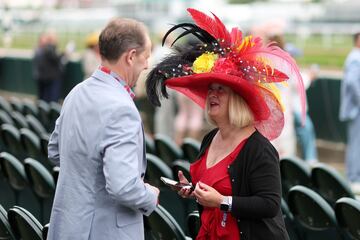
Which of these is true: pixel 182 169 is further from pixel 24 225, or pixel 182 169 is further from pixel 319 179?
pixel 24 225

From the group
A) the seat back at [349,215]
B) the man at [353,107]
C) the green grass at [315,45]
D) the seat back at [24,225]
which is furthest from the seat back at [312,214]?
the green grass at [315,45]

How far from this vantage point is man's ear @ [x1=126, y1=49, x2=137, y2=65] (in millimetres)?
3811

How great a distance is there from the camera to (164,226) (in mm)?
4793

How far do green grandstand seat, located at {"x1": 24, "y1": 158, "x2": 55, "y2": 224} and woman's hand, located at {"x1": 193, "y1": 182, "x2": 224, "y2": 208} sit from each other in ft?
7.10

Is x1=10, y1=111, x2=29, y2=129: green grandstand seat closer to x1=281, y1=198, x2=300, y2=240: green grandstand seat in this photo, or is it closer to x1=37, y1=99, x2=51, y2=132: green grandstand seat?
x1=37, y1=99, x2=51, y2=132: green grandstand seat

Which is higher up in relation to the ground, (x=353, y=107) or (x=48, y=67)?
(x=353, y=107)

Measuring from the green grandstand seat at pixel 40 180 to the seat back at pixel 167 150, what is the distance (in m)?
1.71

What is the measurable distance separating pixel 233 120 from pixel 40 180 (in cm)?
234

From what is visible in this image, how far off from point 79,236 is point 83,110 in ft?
1.61

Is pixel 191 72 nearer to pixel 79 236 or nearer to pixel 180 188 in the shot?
pixel 180 188

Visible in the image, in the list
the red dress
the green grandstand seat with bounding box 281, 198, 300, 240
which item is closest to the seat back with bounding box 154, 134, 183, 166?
the green grandstand seat with bounding box 281, 198, 300, 240

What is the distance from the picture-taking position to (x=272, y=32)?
324 inches

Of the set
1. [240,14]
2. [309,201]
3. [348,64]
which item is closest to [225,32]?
[309,201]

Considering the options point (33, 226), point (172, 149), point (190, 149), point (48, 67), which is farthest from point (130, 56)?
point (48, 67)
